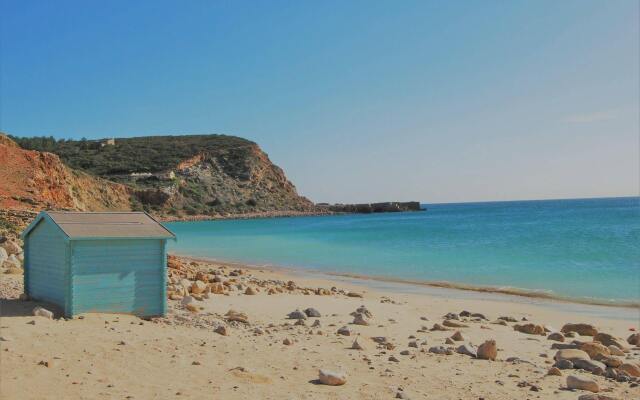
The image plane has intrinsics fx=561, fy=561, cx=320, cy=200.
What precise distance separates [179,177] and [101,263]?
80933mm

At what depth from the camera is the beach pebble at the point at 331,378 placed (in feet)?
21.7

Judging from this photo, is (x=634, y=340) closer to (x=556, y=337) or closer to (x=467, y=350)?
(x=556, y=337)

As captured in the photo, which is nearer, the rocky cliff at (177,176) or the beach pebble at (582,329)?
the beach pebble at (582,329)

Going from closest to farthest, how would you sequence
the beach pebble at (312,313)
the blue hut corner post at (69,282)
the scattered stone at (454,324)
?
the blue hut corner post at (69,282)
the scattered stone at (454,324)
the beach pebble at (312,313)

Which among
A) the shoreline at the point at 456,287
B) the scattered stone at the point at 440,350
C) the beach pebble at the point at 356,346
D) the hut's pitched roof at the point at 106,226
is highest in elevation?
the hut's pitched roof at the point at 106,226

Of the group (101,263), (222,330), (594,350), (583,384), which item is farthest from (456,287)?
(101,263)

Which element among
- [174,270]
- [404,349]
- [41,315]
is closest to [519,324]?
[404,349]

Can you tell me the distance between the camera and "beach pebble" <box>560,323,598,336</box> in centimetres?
1116

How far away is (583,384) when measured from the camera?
6934mm

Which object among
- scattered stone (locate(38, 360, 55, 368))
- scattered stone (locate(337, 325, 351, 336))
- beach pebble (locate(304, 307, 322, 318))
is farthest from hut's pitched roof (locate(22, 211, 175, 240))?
beach pebble (locate(304, 307, 322, 318))

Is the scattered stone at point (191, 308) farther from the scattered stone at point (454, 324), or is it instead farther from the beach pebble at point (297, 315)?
the scattered stone at point (454, 324)

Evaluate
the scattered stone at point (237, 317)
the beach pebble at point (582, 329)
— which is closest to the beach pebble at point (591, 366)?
the beach pebble at point (582, 329)

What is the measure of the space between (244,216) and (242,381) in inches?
3208

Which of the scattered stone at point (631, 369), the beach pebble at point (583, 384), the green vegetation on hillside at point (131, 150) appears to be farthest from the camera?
the green vegetation on hillside at point (131, 150)
